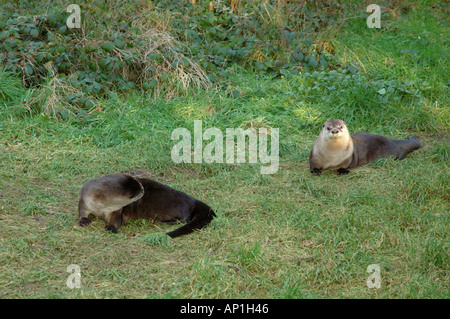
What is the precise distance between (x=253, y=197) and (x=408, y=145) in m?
2.02

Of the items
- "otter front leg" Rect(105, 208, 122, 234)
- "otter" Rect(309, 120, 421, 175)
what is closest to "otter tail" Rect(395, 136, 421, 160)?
"otter" Rect(309, 120, 421, 175)

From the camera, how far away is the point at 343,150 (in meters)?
Answer: 5.30

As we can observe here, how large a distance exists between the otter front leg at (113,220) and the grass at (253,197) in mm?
62

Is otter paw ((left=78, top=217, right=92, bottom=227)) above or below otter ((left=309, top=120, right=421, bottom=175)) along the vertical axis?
below

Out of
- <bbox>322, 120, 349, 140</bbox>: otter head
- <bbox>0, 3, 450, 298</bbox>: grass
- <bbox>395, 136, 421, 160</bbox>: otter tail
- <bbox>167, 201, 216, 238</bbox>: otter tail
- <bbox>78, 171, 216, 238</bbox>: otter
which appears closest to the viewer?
<bbox>0, 3, 450, 298</bbox>: grass

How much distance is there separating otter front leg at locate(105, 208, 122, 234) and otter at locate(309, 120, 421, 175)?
6.64 ft

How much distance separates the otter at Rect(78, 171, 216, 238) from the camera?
4.05 metres

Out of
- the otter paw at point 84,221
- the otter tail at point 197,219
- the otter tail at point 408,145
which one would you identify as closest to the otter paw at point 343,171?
the otter tail at point 408,145

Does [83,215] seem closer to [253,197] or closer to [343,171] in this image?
[253,197]

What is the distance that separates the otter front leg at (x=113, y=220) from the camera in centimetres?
403

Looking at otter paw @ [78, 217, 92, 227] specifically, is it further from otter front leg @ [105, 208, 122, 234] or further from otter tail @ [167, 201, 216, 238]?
otter tail @ [167, 201, 216, 238]

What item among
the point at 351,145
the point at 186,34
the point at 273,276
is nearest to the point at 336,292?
the point at 273,276
